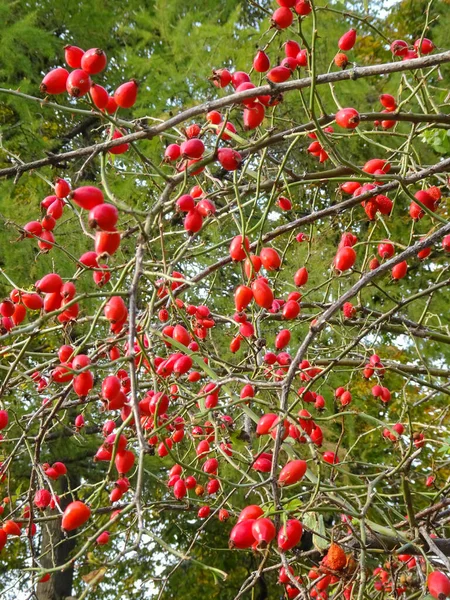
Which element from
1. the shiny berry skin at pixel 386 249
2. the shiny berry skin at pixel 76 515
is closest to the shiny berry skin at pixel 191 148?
the shiny berry skin at pixel 76 515

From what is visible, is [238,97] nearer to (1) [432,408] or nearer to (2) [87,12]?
(1) [432,408]

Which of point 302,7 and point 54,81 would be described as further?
point 302,7

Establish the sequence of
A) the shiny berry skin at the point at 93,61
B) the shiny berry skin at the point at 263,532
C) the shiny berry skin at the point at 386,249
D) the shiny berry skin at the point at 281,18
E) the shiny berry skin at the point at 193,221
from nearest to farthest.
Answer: the shiny berry skin at the point at 263,532, the shiny berry skin at the point at 93,61, the shiny berry skin at the point at 193,221, the shiny berry skin at the point at 281,18, the shiny berry skin at the point at 386,249

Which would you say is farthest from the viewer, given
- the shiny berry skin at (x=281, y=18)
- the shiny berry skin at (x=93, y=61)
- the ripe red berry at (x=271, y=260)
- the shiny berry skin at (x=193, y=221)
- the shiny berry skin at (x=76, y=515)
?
the shiny berry skin at (x=281, y=18)

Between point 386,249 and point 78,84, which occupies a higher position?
point 78,84

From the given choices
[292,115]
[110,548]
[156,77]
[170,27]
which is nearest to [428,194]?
[292,115]

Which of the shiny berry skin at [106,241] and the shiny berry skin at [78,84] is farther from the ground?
the shiny berry skin at [78,84]

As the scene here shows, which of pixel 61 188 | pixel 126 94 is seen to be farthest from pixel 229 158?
pixel 61 188

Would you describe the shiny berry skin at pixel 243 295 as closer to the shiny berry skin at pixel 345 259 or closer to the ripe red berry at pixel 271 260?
the ripe red berry at pixel 271 260

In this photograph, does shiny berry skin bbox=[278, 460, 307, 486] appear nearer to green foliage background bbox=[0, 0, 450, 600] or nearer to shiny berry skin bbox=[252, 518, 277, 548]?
shiny berry skin bbox=[252, 518, 277, 548]

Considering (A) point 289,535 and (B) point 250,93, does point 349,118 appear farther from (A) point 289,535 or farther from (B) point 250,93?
(A) point 289,535

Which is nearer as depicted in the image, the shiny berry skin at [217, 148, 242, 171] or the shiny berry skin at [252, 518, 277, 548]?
the shiny berry skin at [252, 518, 277, 548]

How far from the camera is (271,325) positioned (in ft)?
14.6

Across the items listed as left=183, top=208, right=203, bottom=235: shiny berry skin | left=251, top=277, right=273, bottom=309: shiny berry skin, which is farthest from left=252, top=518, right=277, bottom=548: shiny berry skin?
left=183, top=208, right=203, bottom=235: shiny berry skin
